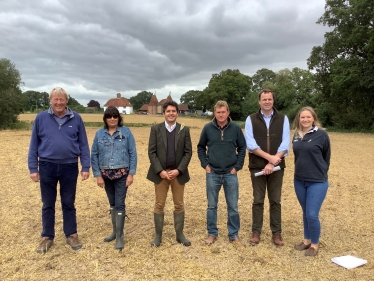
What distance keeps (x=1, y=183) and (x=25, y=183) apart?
1.98 feet

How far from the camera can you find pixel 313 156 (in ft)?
13.6

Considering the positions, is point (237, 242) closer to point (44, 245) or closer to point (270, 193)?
point (270, 193)

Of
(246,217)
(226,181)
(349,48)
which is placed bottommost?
(246,217)

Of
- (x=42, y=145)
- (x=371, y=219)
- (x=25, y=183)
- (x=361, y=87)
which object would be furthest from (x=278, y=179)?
(x=361, y=87)

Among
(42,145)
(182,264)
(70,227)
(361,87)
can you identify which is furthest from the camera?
(361,87)

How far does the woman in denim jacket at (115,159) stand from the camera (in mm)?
4379

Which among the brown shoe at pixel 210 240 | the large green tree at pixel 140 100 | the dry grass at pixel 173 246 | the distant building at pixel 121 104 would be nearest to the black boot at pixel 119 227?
the dry grass at pixel 173 246

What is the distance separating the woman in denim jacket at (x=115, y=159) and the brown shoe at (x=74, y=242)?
53cm

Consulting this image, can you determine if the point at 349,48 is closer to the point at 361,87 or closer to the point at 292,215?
the point at 361,87

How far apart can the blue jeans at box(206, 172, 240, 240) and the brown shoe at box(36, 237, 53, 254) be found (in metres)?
2.24

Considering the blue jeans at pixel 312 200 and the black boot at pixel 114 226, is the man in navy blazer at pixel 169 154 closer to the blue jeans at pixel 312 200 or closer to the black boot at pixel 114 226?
the black boot at pixel 114 226

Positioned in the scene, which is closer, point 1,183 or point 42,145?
point 42,145

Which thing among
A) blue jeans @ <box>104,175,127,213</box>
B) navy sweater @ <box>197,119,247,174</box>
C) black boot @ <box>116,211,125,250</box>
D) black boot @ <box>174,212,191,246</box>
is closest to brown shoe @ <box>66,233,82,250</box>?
black boot @ <box>116,211,125,250</box>

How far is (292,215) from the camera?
6156 millimetres
